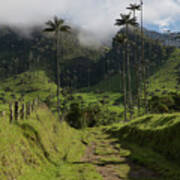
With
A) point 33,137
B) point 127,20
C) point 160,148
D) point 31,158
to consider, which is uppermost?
point 127,20

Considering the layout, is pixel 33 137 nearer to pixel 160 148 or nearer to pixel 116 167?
pixel 116 167

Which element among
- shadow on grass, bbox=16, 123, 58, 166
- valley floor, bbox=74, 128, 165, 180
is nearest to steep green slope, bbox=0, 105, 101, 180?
shadow on grass, bbox=16, 123, 58, 166

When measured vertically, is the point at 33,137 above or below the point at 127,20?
below

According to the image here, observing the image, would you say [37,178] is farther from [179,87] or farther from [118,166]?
[179,87]

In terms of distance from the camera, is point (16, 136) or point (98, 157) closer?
point (16, 136)

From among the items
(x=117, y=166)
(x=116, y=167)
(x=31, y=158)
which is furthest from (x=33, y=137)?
(x=117, y=166)

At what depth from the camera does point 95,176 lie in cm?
1700

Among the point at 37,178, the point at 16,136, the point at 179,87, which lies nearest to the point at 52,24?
the point at 16,136

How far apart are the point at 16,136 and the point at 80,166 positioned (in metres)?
6.97

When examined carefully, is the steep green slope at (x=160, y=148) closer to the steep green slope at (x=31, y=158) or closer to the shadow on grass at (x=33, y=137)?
the steep green slope at (x=31, y=158)

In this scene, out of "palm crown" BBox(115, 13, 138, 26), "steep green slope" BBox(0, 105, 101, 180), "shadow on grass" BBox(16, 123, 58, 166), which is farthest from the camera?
"palm crown" BBox(115, 13, 138, 26)

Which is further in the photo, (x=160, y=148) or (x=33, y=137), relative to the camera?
(x=160, y=148)

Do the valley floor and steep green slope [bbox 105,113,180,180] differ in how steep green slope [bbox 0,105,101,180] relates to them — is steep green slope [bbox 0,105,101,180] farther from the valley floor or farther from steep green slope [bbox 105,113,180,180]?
steep green slope [bbox 105,113,180,180]

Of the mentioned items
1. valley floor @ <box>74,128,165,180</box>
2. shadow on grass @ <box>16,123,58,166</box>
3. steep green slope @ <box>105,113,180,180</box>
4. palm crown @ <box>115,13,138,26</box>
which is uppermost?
palm crown @ <box>115,13,138,26</box>
